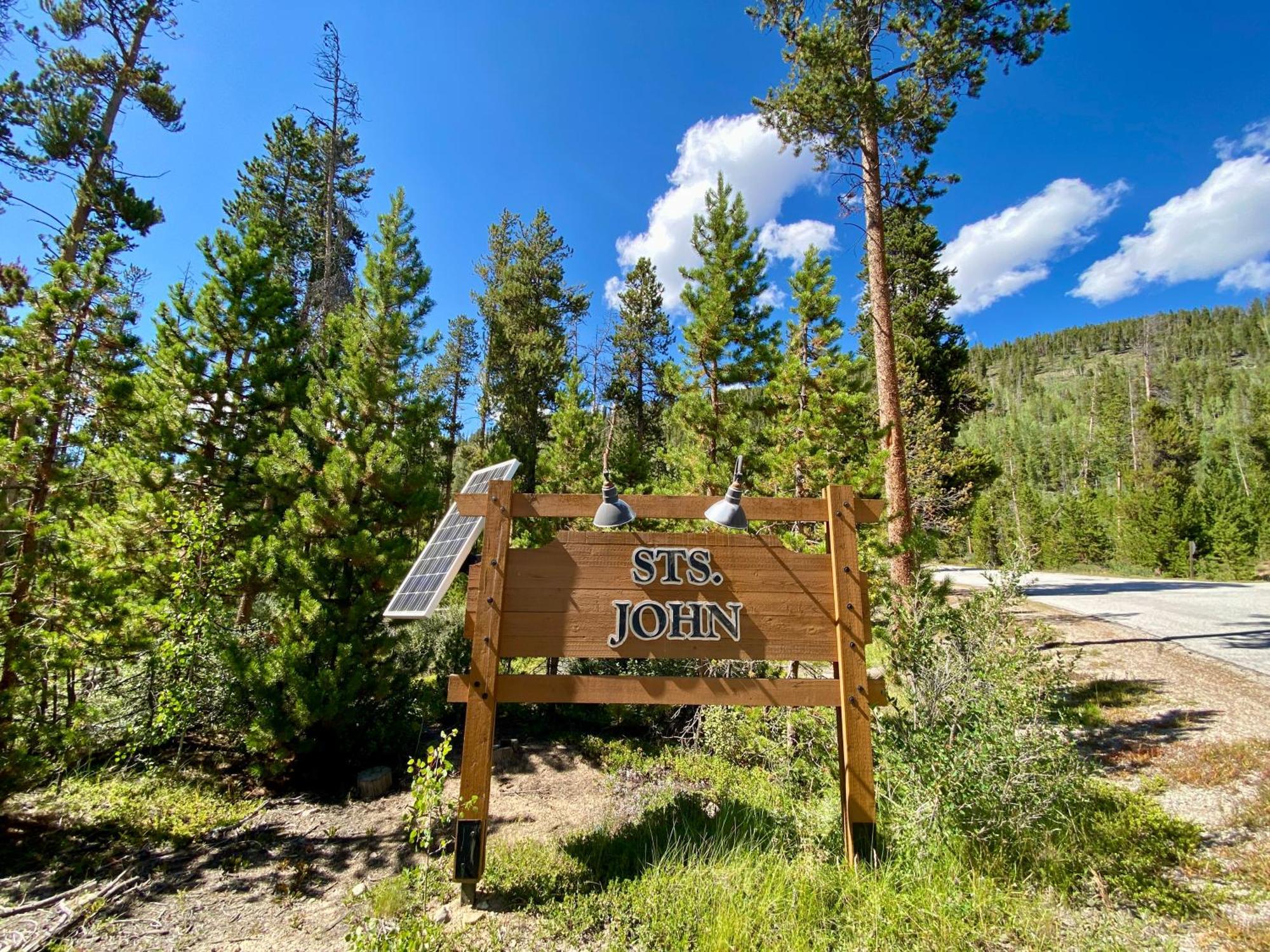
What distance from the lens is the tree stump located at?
6090mm

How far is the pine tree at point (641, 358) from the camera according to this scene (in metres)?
21.5

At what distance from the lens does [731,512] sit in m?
3.90

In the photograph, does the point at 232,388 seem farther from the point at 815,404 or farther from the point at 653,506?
the point at 815,404

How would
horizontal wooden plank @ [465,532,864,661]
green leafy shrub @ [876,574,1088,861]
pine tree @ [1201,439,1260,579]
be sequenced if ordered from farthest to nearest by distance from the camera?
1. pine tree @ [1201,439,1260,579]
2. horizontal wooden plank @ [465,532,864,661]
3. green leafy shrub @ [876,574,1088,861]

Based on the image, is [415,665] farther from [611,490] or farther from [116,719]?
[611,490]

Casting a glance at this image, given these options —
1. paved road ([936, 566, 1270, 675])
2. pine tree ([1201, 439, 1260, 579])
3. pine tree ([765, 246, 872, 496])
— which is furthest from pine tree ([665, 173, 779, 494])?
pine tree ([1201, 439, 1260, 579])

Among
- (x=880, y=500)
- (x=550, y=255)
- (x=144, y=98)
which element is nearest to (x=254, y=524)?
(x=880, y=500)

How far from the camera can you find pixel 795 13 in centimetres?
839

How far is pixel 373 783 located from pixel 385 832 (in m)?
1.09

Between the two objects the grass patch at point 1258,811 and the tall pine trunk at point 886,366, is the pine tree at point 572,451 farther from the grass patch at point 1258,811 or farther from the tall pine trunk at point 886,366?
the grass patch at point 1258,811

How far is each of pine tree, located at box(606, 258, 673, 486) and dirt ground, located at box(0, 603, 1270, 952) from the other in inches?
611

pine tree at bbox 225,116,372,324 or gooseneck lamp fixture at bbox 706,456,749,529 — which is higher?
pine tree at bbox 225,116,372,324

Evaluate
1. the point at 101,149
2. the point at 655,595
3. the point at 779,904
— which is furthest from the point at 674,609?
the point at 101,149

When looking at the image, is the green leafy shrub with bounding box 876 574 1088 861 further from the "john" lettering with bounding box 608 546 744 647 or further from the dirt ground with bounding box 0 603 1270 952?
the "john" lettering with bounding box 608 546 744 647
